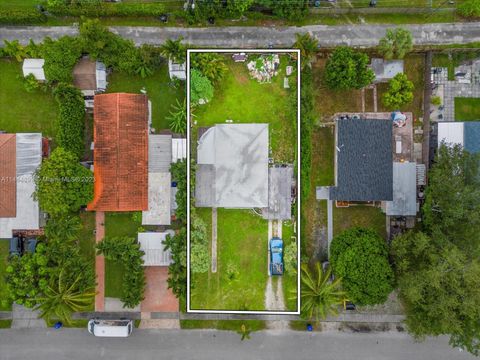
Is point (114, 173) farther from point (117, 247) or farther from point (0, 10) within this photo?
point (0, 10)

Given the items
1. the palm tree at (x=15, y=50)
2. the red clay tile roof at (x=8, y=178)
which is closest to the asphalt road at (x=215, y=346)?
the red clay tile roof at (x=8, y=178)

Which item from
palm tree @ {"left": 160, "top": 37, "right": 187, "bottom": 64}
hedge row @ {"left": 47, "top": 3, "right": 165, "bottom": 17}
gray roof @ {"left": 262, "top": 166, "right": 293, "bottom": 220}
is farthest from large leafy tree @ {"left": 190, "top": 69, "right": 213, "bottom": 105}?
gray roof @ {"left": 262, "top": 166, "right": 293, "bottom": 220}

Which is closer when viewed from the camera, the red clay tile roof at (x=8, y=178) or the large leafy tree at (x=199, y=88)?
the large leafy tree at (x=199, y=88)

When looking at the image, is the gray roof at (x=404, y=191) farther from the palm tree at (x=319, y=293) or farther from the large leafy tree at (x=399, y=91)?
the palm tree at (x=319, y=293)

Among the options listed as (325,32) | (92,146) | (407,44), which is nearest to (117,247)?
(92,146)

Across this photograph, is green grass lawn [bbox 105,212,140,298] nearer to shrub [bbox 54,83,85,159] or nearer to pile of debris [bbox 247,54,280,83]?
shrub [bbox 54,83,85,159]

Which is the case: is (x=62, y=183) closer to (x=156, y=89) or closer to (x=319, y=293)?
(x=156, y=89)
